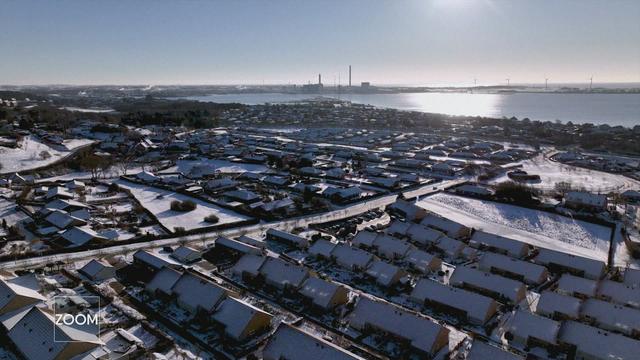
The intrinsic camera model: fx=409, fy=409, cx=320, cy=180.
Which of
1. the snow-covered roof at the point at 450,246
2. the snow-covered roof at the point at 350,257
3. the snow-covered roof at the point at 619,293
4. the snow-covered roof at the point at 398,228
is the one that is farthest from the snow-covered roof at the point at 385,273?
the snow-covered roof at the point at 619,293

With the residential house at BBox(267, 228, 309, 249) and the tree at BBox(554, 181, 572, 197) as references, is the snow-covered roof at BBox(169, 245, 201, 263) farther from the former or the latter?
the tree at BBox(554, 181, 572, 197)

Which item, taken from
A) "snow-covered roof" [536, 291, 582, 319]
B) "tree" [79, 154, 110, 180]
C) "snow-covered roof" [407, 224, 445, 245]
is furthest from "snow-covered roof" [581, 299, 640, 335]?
"tree" [79, 154, 110, 180]

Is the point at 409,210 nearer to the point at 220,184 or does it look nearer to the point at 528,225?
the point at 528,225

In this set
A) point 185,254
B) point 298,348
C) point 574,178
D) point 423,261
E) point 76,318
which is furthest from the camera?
point 574,178

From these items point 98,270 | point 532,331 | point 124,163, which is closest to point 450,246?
point 532,331

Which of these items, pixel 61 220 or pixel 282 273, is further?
pixel 61 220

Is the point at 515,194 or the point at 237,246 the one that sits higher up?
the point at 515,194

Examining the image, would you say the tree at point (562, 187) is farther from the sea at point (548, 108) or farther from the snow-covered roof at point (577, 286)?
the sea at point (548, 108)
